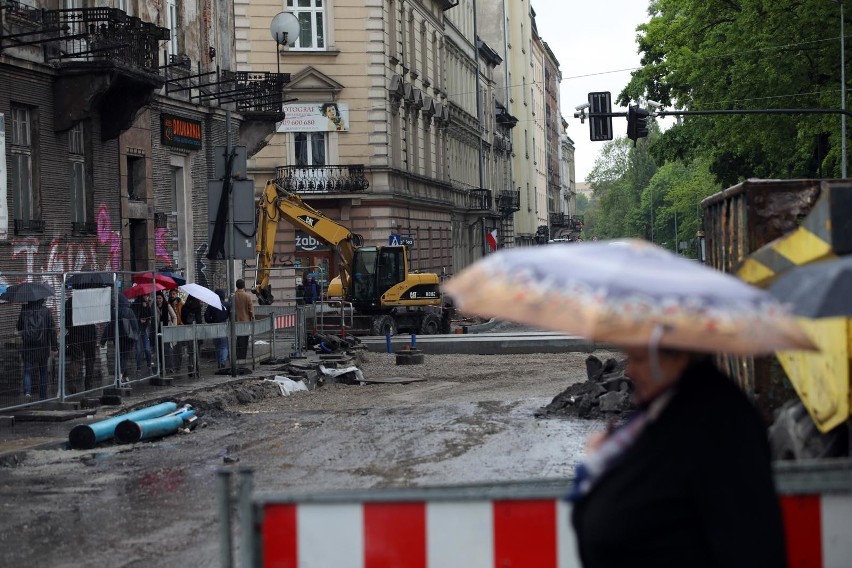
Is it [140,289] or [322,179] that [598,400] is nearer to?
[140,289]

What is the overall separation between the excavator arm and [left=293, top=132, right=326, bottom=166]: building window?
9.32 meters

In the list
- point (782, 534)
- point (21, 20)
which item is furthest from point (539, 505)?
point (21, 20)

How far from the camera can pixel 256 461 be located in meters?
13.8

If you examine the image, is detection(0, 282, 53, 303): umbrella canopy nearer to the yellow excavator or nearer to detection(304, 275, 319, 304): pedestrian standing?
the yellow excavator

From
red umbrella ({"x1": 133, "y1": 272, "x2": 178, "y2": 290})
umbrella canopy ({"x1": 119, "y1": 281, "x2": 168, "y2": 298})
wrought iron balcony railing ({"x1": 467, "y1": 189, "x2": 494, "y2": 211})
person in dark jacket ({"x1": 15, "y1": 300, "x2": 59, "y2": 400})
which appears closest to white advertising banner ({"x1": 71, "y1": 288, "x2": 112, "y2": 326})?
person in dark jacket ({"x1": 15, "y1": 300, "x2": 59, "y2": 400})

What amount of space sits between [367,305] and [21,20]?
19.1m

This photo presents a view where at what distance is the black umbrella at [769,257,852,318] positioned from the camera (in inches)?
153

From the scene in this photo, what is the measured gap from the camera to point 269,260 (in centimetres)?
3578

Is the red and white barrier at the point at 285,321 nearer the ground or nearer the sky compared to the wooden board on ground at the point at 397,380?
nearer the sky

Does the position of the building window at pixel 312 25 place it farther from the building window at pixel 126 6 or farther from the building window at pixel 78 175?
the building window at pixel 78 175

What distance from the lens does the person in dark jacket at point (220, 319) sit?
78.4 feet

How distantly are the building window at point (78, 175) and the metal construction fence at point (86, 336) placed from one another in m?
2.80

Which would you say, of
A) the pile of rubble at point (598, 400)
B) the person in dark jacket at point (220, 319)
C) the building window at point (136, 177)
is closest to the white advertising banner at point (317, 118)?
the person in dark jacket at point (220, 319)

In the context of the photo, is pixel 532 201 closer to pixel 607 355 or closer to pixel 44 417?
pixel 607 355
